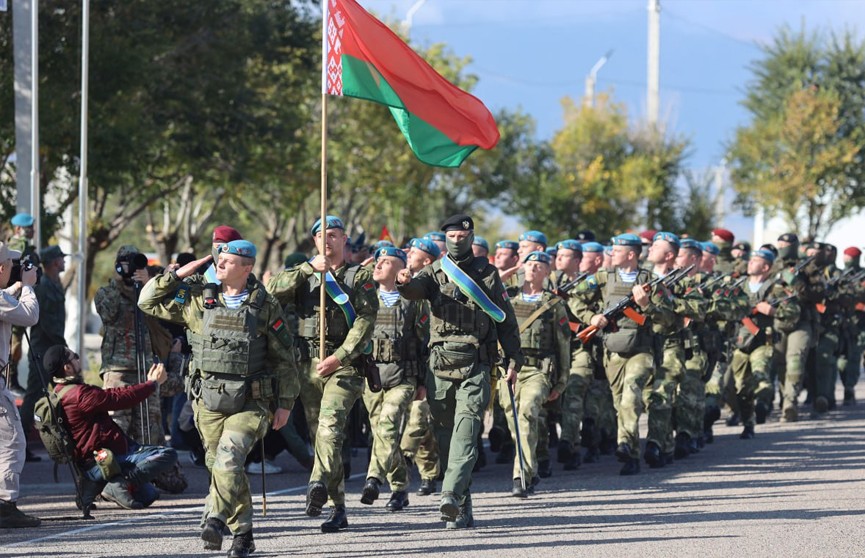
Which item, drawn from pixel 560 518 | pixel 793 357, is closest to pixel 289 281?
pixel 560 518

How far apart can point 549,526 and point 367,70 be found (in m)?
3.42

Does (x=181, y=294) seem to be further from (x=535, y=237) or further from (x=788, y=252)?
(x=788, y=252)

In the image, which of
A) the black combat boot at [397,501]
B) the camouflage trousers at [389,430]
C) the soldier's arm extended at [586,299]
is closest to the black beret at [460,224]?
the camouflage trousers at [389,430]

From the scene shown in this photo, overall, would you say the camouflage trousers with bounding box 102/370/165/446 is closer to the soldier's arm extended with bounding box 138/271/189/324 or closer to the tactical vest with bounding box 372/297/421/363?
the tactical vest with bounding box 372/297/421/363

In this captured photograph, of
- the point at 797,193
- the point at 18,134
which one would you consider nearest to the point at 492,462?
the point at 18,134

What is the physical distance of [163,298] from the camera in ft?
29.5

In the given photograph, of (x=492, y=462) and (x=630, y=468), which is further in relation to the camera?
(x=492, y=462)

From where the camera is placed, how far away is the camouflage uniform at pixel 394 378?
426 inches

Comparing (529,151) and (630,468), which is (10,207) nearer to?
(630,468)

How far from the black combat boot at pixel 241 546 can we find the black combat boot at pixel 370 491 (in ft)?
6.92

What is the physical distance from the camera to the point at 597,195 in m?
48.3

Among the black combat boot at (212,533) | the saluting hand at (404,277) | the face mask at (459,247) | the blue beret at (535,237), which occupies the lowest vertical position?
the black combat boot at (212,533)

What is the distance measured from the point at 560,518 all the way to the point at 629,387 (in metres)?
2.75

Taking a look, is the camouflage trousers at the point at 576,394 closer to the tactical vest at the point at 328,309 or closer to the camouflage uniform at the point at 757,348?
the camouflage uniform at the point at 757,348
